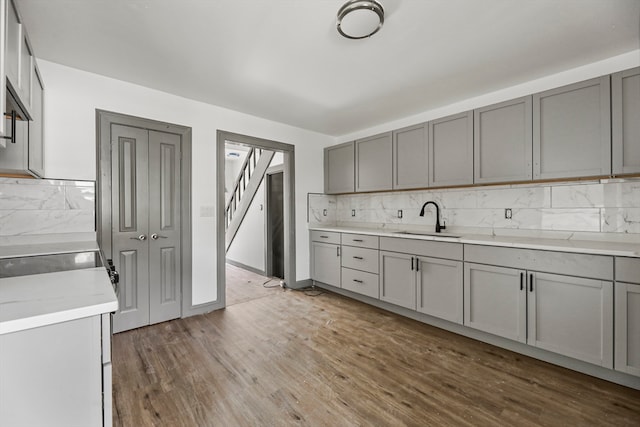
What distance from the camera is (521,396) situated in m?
1.82

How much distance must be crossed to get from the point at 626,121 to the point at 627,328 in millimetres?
1467

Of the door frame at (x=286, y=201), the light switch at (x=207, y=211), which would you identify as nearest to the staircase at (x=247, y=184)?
the door frame at (x=286, y=201)

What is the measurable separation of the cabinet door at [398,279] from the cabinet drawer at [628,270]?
4.88 feet

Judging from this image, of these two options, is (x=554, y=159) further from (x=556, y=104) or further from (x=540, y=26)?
(x=540, y=26)

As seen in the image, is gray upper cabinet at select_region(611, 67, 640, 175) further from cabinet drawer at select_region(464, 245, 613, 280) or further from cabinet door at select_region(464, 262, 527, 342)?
cabinet door at select_region(464, 262, 527, 342)

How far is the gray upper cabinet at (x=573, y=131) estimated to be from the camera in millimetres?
2135

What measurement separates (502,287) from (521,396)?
83cm

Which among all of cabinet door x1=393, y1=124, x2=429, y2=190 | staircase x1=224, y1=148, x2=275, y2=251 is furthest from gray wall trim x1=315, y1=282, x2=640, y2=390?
staircase x1=224, y1=148, x2=275, y2=251

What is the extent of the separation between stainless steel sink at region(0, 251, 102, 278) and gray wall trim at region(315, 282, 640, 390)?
112 inches

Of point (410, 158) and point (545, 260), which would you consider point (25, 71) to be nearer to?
point (410, 158)

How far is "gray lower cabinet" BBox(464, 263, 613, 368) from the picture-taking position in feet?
6.43

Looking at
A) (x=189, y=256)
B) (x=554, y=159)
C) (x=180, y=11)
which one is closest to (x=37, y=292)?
(x=180, y=11)

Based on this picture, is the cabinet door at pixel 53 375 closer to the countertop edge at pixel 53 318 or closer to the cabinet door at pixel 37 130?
the countertop edge at pixel 53 318

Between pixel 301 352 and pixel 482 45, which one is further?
pixel 301 352
